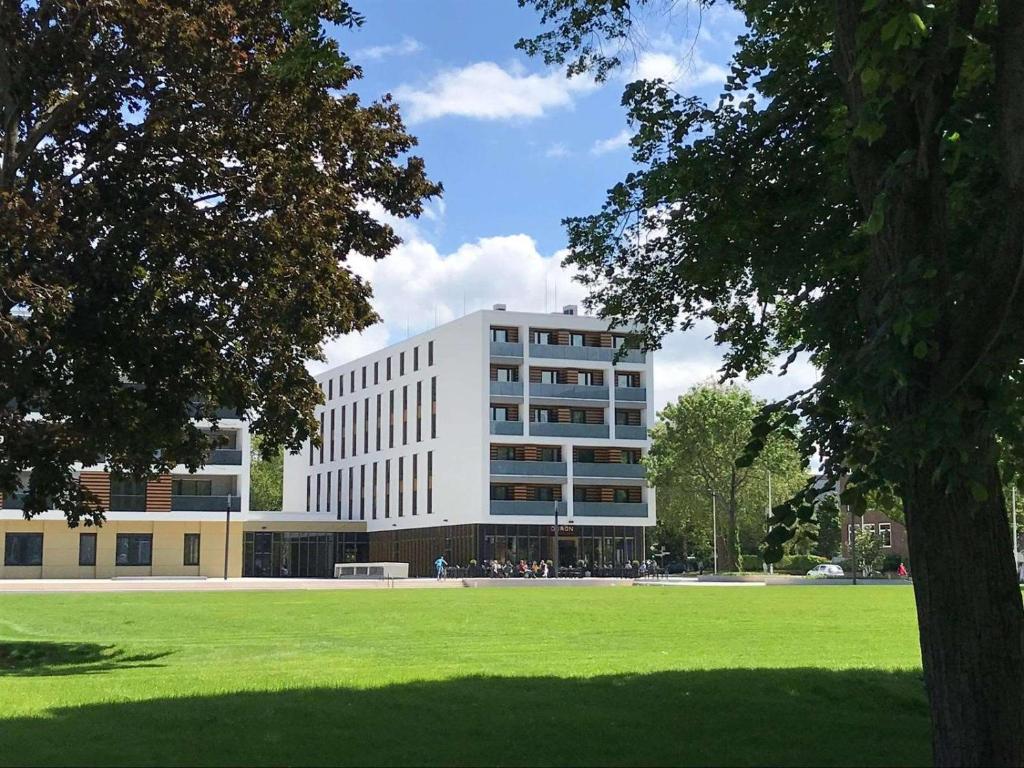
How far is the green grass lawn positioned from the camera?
8812mm

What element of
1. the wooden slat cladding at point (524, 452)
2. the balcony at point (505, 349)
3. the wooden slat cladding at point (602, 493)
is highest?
the balcony at point (505, 349)

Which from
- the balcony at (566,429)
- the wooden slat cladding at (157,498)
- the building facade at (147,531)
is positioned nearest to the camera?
the building facade at (147,531)

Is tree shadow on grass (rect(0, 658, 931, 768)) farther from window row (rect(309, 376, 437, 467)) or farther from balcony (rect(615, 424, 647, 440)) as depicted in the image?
window row (rect(309, 376, 437, 467))

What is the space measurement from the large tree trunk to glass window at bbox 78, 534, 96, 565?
211 feet

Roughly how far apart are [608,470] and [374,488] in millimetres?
20582

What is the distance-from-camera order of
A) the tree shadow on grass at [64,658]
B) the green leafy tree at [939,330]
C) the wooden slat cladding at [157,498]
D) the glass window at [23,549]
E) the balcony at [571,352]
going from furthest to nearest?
the balcony at [571,352], the wooden slat cladding at [157,498], the glass window at [23,549], the tree shadow on grass at [64,658], the green leafy tree at [939,330]

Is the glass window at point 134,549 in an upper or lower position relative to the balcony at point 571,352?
lower

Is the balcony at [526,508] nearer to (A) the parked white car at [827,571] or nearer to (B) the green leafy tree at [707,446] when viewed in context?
(B) the green leafy tree at [707,446]

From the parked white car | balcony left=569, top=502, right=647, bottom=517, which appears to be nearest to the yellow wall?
balcony left=569, top=502, right=647, bottom=517

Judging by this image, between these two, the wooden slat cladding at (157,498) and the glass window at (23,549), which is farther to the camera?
the wooden slat cladding at (157,498)

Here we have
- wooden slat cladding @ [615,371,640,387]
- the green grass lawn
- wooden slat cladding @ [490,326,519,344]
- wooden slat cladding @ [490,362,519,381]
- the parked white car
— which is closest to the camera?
the green grass lawn

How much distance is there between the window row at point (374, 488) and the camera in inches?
3219

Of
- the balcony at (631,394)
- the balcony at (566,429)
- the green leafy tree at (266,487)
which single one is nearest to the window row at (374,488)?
the balcony at (566,429)

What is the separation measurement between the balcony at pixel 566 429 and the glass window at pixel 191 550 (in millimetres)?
22762
